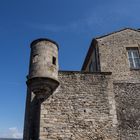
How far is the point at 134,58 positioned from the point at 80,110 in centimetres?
507

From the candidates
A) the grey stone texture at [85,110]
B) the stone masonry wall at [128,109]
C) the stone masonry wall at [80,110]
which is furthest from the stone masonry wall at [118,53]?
the stone masonry wall at [80,110]

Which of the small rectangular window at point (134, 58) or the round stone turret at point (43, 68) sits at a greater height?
the small rectangular window at point (134, 58)

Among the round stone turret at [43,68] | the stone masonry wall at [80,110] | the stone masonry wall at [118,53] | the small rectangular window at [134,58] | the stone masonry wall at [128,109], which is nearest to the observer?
the stone masonry wall at [80,110]

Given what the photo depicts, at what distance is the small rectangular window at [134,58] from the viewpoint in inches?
467

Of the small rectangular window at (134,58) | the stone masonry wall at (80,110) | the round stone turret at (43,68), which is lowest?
the stone masonry wall at (80,110)

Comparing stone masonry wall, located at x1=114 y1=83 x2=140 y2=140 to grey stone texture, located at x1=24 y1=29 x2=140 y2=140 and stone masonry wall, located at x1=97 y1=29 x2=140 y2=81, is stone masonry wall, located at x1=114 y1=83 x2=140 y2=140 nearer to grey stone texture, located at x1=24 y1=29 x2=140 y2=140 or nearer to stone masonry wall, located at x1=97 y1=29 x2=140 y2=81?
grey stone texture, located at x1=24 y1=29 x2=140 y2=140

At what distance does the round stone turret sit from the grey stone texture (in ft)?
1.29

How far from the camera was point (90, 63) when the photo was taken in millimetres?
14125

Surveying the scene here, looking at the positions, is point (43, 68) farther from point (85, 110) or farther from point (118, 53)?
point (118, 53)

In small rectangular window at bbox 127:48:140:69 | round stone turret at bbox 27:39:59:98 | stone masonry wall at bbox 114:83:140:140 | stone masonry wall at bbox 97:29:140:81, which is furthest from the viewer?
small rectangular window at bbox 127:48:140:69

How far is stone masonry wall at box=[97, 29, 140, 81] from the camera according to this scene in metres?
11.4

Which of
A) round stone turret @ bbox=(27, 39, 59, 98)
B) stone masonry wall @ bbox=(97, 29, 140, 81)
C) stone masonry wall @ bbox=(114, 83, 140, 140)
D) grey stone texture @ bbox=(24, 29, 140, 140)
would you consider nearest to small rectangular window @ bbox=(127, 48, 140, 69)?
stone masonry wall @ bbox=(97, 29, 140, 81)

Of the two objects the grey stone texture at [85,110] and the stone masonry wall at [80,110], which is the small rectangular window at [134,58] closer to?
the grey stone texture at [85,110]

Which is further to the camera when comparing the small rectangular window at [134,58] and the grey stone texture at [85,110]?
the small rectangular window at [134,58]
